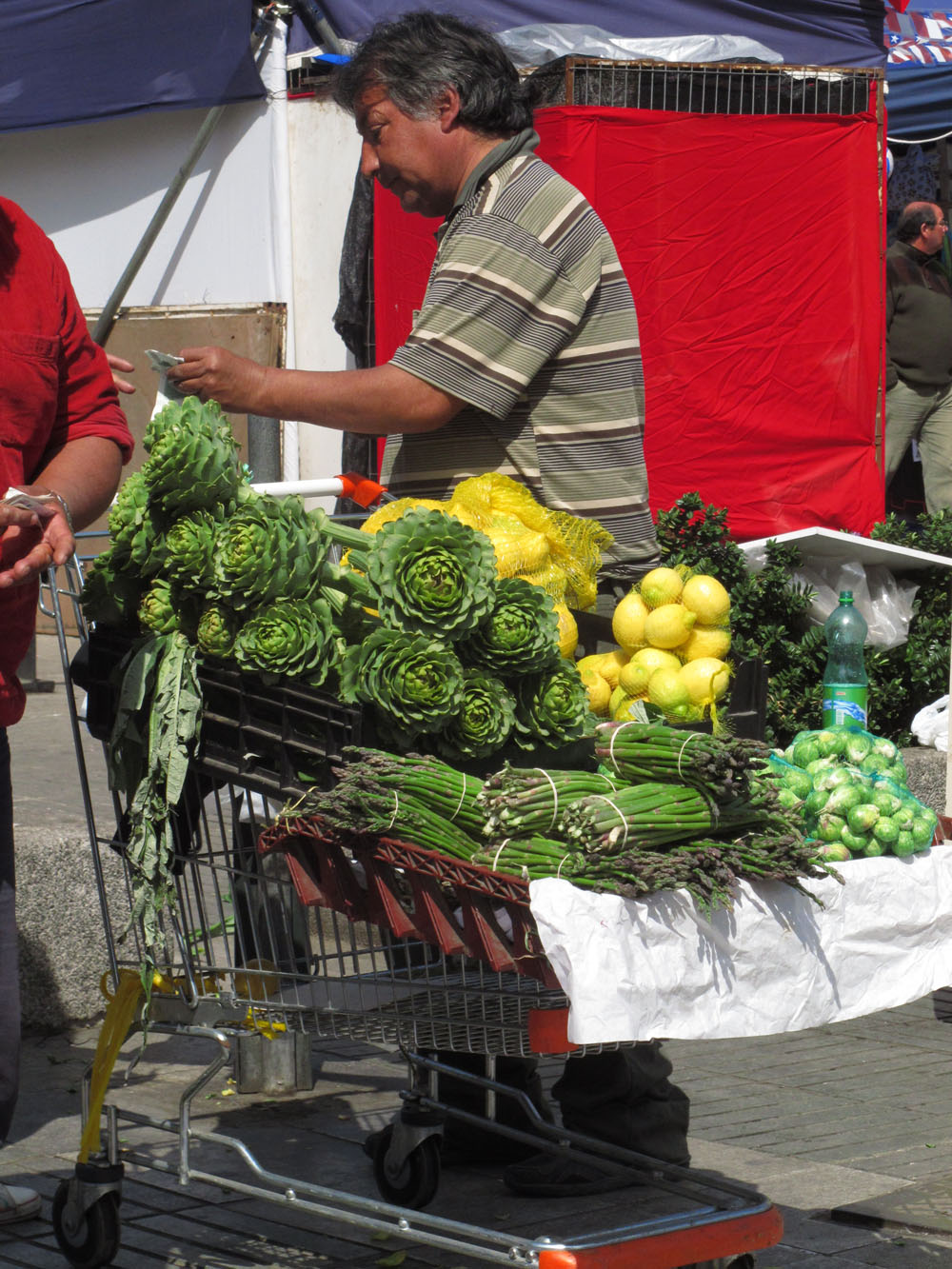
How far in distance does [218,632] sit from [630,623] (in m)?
0.98

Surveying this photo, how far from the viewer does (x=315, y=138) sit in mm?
9570

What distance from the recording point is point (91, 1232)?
3.27 meters

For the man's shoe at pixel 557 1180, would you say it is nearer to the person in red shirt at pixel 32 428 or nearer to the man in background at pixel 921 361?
the person in red shirt at pixel 32 428

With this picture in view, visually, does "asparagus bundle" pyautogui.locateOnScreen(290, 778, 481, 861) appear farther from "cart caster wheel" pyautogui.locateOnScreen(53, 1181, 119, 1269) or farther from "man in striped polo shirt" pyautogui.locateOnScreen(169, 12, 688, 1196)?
"cart caster wheel" pyautogui.locateOnScreen(53, 1181, 119, 1269)

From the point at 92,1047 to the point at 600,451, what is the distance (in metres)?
2.53

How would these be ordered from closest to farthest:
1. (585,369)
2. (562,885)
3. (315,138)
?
(562,885)
(585,369)
(315,138)

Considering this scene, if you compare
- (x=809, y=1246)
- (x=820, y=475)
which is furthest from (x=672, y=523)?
(x=809, y=1246)

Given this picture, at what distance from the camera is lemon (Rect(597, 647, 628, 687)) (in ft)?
11.3

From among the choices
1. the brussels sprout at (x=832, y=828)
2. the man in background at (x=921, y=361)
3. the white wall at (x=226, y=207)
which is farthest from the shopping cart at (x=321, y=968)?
the man in background at (x=921, y=361)

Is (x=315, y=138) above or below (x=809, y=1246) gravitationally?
above

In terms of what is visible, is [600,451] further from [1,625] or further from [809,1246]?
[809,1246]

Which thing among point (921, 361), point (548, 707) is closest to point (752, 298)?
point (921, 361)

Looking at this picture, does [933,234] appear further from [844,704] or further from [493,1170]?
[493,1170]

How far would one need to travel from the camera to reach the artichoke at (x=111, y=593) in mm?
3000
